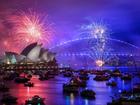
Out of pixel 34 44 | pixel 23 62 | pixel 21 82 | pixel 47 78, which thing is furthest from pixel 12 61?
pixel 21 82

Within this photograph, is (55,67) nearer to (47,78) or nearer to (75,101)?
(47,78)

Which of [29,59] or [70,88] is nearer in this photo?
[70,88]

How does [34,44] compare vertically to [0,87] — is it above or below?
above

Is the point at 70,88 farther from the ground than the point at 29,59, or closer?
closer

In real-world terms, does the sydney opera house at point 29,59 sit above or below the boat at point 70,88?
above

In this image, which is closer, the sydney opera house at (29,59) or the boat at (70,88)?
the boat at (70,88)

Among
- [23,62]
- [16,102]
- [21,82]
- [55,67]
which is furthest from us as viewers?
[55,67]

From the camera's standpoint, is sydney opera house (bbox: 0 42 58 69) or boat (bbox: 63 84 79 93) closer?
boat (bbox: 63 84 79 93)

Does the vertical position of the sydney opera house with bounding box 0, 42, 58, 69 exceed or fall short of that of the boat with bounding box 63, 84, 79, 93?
it exceeds it
